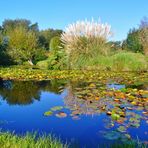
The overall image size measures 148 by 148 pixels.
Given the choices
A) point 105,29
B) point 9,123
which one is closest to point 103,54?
point 105,29

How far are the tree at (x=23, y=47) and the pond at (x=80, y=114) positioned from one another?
50.3ft

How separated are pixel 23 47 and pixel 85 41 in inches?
347

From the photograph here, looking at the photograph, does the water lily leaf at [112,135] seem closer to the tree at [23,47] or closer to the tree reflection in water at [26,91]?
the tree reflection in water at [26,91]

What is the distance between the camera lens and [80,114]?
6.90 m

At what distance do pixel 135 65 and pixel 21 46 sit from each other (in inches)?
448

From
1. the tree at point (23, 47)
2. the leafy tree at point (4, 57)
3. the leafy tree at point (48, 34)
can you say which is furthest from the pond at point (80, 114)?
the leafy tree at point (48, 34)

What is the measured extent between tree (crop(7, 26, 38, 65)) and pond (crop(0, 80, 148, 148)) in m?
15.3

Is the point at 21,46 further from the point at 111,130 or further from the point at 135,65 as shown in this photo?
the point at 111,130

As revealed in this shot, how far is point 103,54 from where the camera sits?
1781 cm

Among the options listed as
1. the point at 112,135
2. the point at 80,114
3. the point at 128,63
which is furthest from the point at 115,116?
the point at 128,63

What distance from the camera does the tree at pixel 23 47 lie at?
25531 millimetres

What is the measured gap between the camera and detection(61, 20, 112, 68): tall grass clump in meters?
17.8

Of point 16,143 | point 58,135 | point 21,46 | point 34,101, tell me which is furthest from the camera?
point 21,46

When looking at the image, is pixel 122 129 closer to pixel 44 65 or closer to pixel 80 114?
pixel 80 114
